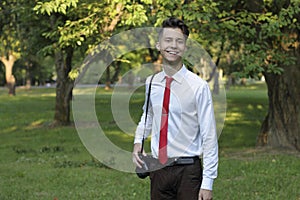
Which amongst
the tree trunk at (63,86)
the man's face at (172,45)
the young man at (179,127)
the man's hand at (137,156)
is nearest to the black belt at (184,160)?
the young man at (179,127)

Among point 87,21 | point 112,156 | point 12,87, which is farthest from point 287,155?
point 12,87

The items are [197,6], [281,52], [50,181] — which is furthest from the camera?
[281,52]

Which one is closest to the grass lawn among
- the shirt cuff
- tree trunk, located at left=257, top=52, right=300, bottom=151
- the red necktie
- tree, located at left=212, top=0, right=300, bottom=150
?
tree trunk, located at left=257, top=52, right=300, bottom=151

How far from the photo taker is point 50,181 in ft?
33.1

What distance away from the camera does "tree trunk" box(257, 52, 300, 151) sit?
1330 cm

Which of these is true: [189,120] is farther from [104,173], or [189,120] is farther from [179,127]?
[104,173]

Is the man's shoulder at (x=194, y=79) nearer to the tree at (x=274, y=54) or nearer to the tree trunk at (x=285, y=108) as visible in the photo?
the tree at (x=274, y=54)

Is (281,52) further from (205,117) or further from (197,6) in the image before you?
(205,117)

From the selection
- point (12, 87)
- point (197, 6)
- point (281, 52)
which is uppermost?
point (197, 6)

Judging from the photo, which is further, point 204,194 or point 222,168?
point 222,168

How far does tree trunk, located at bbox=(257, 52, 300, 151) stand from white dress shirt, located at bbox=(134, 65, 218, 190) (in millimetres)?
9681

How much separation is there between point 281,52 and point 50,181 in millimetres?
6261

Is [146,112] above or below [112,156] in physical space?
above

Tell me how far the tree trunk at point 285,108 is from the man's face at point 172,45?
980 centimetres
